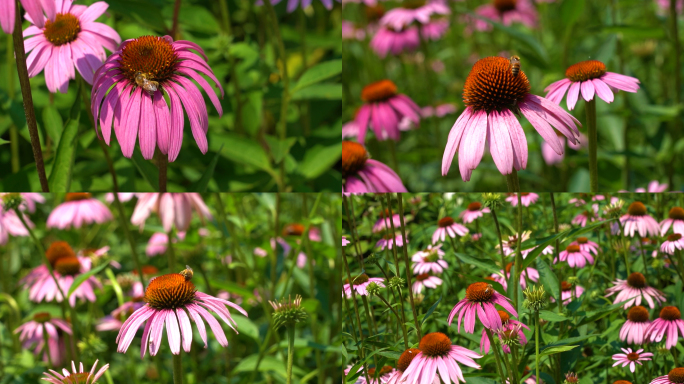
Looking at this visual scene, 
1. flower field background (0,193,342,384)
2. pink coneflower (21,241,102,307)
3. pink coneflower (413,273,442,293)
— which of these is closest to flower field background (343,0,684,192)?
pink coneflower (413,273,442,293)

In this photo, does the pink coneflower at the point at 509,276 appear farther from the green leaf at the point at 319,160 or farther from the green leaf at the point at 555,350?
the green leaf at the point at 319,160

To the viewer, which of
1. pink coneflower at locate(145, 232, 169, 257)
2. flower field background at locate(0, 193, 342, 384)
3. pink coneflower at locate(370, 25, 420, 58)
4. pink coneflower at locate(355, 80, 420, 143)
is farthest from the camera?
pink coneflower at locate(370, 25, 420, 58)

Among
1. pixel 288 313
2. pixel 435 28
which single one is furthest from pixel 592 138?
pixel 435 28

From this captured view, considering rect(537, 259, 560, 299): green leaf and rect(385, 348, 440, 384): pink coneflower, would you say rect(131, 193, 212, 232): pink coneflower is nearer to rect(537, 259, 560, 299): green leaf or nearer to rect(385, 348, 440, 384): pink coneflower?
rect(385, 348, 440, 384): pink coneflower

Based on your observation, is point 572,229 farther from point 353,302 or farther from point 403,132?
point 403,132

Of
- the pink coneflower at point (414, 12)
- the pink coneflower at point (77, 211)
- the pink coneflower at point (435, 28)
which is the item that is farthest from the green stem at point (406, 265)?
the pink coneflower at point (435, 28)

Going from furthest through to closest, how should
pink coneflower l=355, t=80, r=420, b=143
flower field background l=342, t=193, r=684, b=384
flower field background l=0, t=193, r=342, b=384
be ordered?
pink coneflower l=355, t=80, r=420, b=143 → flower field background l=0, t=193, r=342, b=384 → flower field background l=342, t=193, r=684, b=384

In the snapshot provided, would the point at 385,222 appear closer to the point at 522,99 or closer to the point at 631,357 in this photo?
the point at 522,99
